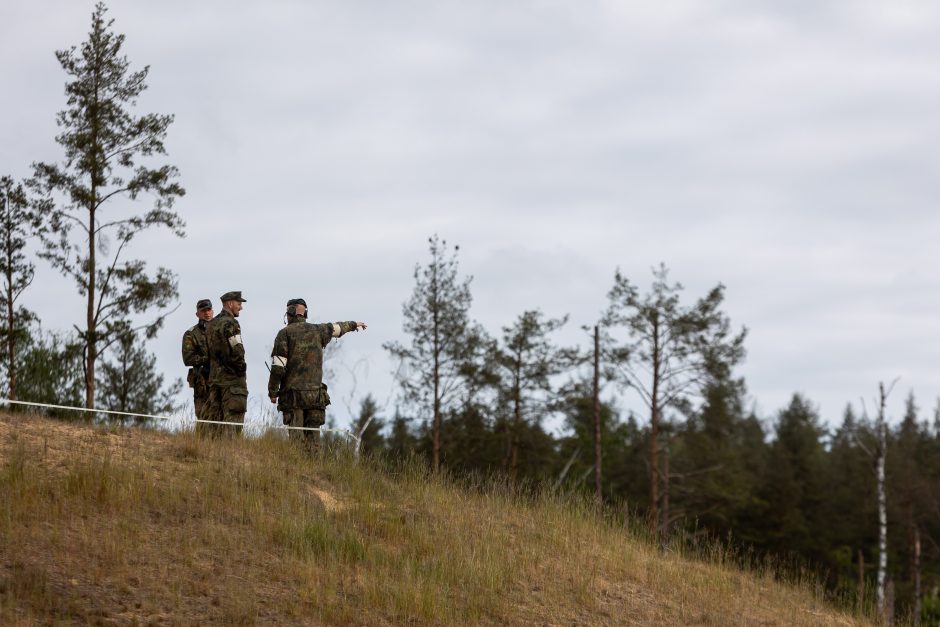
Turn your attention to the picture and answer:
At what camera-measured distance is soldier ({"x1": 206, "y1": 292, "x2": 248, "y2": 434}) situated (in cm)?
1511

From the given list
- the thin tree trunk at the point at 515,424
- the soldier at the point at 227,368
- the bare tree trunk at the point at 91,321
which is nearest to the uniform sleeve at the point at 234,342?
the soldier at the point at 227,368

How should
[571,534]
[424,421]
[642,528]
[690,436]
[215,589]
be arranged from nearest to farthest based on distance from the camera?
1. [215,589]
2. [571,534]
3. [642,528]
4. [424,421]
5. [690,436]

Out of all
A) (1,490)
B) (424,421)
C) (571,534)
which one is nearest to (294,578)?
(1,490)

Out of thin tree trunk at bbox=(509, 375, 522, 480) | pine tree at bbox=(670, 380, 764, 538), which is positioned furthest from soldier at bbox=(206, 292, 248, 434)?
thin tree trunk at bbox=(509, 375, 522, 480)

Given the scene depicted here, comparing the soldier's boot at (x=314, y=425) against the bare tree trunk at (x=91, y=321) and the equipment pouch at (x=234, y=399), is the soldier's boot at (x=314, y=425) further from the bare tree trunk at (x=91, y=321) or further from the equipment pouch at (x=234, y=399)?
the bare tree trunk at (x=91, y=321)

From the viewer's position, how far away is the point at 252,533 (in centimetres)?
1256

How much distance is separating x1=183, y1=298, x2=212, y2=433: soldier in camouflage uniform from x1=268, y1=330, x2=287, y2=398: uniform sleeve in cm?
95

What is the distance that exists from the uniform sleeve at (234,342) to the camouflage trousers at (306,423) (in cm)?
96

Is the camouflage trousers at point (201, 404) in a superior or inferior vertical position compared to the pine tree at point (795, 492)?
superior

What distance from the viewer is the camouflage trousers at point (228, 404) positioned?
1534 centimetres

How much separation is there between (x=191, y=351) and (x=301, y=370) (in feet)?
5.07

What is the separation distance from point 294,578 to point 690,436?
108 ft

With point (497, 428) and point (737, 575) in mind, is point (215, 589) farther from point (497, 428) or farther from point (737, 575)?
point (497, 428)

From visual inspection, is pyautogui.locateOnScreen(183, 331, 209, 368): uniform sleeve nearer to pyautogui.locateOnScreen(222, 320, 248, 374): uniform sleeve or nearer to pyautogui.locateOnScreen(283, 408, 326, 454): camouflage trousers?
pyautogui.locateOnScreen(222, 320, 248, 374): uniform sleeve
